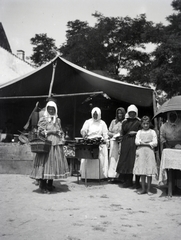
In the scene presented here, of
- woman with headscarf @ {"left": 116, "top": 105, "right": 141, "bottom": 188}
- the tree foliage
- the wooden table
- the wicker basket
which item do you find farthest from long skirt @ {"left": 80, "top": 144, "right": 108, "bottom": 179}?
the tree foliage

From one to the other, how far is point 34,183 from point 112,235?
342cm

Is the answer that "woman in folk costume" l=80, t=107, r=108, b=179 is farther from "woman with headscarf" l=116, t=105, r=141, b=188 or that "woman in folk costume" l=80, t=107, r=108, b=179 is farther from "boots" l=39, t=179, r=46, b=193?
"boots" l=39, t=179, r=46, b=193

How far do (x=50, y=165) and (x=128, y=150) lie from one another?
1.63 m

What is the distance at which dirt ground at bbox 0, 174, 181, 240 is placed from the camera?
320 cm

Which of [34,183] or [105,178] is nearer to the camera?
[34,183]

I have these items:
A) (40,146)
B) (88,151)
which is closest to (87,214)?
(40,146)

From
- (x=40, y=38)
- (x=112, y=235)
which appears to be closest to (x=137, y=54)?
(x=40, y=38)

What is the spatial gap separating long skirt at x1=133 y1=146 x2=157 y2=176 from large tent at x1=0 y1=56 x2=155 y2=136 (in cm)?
250

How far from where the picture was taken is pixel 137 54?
27000mm

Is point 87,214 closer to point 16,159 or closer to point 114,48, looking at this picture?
point 16,159

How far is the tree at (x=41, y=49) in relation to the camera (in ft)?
114

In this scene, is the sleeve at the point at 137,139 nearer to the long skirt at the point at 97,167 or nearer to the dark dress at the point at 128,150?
the dark dress at the point at 128,150

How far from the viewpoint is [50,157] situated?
5.34 meters

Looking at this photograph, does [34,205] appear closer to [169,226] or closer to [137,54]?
[169,226]
